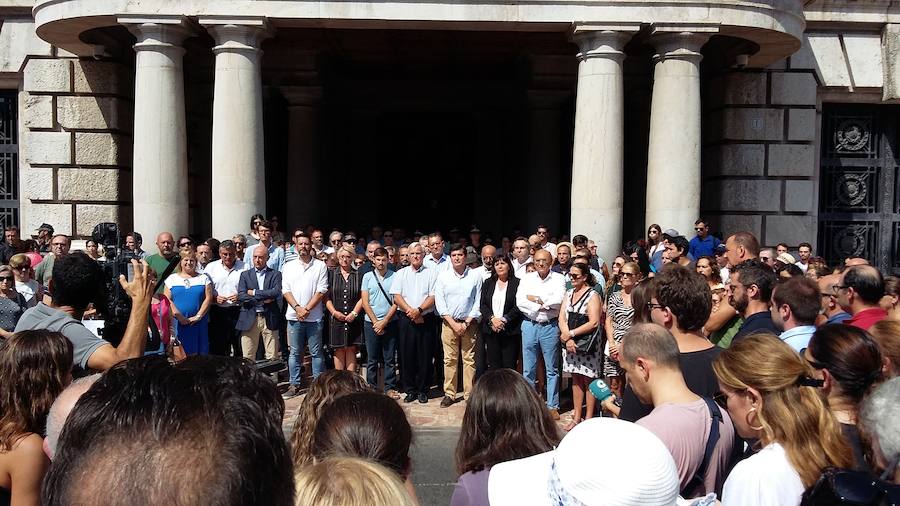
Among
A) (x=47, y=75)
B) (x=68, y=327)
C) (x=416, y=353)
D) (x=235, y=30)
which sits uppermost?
(x=235, y=30)

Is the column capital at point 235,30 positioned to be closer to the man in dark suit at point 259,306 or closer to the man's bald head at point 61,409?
the man in dark suit at point 259,306

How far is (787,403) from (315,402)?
6.06ft

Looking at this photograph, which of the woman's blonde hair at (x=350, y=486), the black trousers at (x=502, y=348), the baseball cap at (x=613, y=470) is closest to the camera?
the woman's blonde hair at (x=350, y=486)

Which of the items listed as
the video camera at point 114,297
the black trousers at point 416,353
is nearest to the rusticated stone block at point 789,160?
the black trousers at point 416,353

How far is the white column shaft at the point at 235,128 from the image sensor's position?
37.0 feet

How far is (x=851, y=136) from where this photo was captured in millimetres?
14969

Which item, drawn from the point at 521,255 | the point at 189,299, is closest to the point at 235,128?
the point at 189,299

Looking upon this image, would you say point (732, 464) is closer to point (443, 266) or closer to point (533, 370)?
point (533, 370)

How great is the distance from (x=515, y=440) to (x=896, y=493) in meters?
1.26

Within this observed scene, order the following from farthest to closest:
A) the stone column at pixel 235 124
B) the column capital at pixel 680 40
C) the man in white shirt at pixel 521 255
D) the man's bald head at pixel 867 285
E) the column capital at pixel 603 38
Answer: the column capital at pixel 680 40
the column capital at pixel 603 38
the stone column at pixel 235 124
the man in white shirt at pixel 521 255
the man's bald head at pixel 867 285

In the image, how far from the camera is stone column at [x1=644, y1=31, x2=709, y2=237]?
11.6 metres

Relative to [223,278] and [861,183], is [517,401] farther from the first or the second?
[861,183]

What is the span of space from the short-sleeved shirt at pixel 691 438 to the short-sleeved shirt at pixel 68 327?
264 cm

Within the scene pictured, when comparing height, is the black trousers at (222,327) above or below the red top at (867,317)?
below
